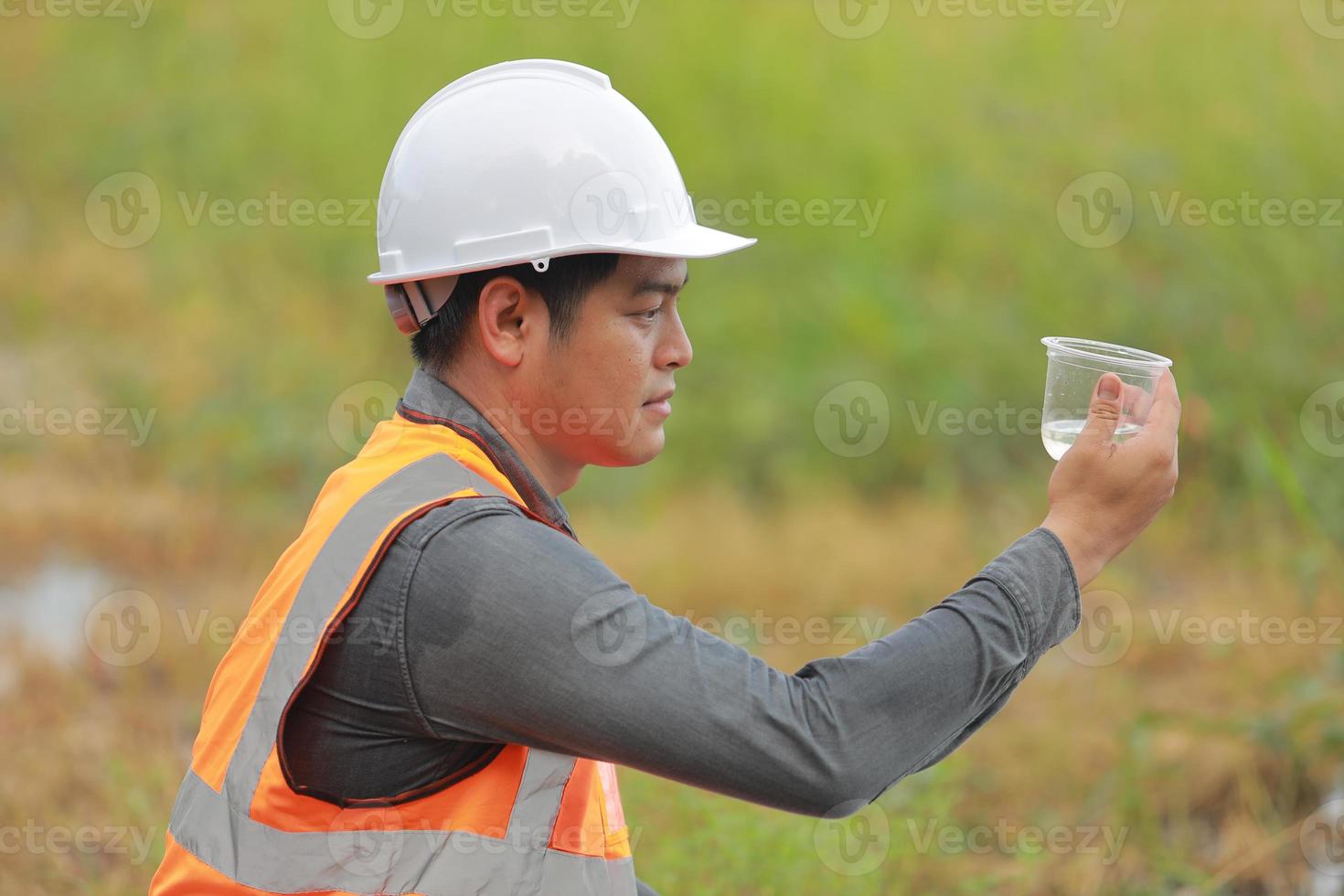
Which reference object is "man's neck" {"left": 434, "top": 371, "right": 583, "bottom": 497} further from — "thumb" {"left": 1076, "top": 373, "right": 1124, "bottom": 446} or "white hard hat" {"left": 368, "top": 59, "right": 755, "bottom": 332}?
"thumb" {"left": 1076, "top": 373, "right": 1124, "bottom": 446}

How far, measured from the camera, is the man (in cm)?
159

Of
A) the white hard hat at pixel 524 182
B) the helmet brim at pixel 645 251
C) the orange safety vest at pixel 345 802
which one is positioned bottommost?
the orange safety vest at pixel 345 802

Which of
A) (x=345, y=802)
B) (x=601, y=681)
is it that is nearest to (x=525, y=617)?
(x=601, y=681)

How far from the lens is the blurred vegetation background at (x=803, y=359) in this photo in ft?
13.1

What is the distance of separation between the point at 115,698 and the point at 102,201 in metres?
5.25

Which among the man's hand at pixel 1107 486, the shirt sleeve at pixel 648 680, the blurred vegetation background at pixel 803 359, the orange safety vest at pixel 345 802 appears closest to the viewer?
the shirt sleeve at pixel 648 680

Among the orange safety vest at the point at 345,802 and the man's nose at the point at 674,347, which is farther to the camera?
the man's nose at the point at 674,347

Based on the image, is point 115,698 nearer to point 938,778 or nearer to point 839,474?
point 938,778

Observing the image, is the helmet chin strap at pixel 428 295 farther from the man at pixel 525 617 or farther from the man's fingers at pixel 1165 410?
the man's fingers at pixel 1165 410

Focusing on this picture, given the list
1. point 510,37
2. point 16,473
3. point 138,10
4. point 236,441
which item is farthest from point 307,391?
point 138,10

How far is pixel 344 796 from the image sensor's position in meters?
1.74

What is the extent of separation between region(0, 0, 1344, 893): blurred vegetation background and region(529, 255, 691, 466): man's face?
1.61m

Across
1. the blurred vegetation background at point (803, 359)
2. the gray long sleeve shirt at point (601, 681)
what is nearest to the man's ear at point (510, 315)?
the gray long sleeve shirt at point (601, 681)

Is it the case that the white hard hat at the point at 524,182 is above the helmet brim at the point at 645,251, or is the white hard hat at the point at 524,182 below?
above
